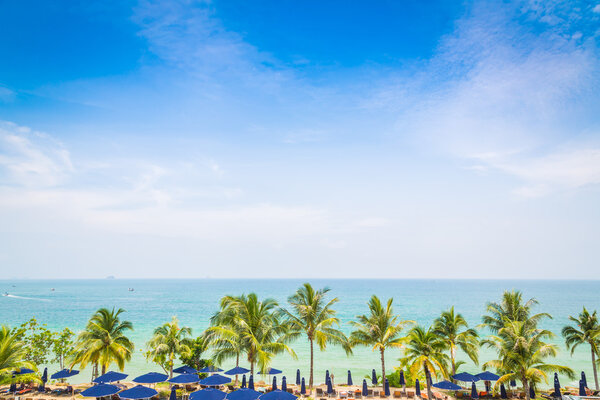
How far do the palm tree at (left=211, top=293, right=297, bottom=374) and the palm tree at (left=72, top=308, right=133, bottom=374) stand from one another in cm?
650

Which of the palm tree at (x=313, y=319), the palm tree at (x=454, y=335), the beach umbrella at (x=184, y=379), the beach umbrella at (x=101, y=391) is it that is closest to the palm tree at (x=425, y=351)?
the palm tree at (x=454, y=335)

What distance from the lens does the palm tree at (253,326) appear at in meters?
23.0

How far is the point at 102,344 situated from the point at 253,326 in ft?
31.9

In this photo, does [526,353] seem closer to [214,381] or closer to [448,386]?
[448,386]

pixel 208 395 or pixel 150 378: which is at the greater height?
pixel 208 395

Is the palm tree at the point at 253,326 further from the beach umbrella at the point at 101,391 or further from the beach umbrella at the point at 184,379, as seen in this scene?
the beach umbrella at the point at 101,391

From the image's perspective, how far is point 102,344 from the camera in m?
24.1

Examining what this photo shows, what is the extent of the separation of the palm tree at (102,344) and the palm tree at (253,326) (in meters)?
6.50

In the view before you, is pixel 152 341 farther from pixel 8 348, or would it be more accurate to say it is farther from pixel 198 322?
pixel 198 322

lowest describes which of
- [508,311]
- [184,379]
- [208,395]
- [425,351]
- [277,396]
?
[184,379]

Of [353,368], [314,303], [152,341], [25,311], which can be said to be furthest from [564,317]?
[25,311]

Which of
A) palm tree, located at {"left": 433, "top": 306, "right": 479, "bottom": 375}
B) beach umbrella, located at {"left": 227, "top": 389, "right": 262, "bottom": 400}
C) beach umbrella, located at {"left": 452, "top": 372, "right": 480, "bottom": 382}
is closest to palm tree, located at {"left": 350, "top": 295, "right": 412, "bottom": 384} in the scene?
palm tree, located at {"left": 433, "top": 306, "right": 479, "bottom": 375}

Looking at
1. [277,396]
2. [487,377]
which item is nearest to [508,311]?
[487,377]

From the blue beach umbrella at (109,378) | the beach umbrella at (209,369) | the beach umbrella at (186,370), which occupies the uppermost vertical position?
the blue beach umbrella at (109,378)
